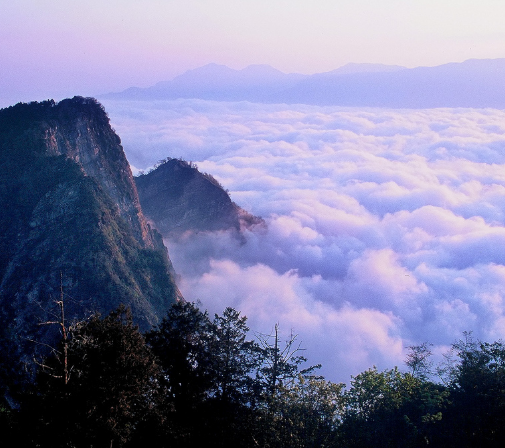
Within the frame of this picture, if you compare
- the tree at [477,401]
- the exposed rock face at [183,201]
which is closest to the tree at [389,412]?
the tree at [477,401]

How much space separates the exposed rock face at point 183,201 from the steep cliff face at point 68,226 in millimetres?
20765

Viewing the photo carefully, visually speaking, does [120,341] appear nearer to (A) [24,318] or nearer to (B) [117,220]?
(A) [24,318]

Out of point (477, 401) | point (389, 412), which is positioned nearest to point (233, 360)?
point (389, 412)

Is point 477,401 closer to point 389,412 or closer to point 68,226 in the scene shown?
point 389,412

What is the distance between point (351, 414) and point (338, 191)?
14267 centimetres

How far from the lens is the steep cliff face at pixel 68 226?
3506cm

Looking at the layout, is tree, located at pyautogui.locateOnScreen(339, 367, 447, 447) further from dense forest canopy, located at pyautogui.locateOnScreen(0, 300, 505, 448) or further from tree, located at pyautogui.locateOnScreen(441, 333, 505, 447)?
tree, located at pyautogui.locateOnScreen(441, 333, 505, 447)

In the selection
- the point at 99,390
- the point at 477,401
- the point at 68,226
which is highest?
the point at 68,226

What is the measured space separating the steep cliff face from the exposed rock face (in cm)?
2076

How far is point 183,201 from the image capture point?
73.2m

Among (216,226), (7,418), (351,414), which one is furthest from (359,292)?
(7,418)

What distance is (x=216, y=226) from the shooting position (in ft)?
246

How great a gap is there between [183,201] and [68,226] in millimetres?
34562

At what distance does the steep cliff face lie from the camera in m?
35.1
